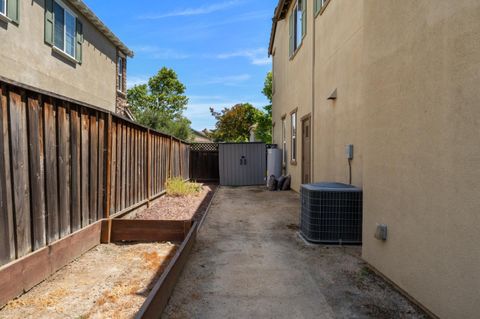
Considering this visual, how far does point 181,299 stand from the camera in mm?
2840

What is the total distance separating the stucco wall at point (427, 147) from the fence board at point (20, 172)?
135 inches

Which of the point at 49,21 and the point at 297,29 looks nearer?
the point at 49,21

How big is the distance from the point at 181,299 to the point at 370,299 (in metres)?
1.68

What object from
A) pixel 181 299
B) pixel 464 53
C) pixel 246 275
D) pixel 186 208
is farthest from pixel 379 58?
pixel 186 208

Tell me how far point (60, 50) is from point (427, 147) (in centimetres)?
907

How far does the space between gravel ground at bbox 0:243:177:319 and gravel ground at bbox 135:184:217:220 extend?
6.48 feet

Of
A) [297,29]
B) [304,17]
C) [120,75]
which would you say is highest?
[297,29]

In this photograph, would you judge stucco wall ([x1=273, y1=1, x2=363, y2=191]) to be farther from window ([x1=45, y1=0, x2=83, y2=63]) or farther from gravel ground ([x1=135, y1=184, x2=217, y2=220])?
window ([x1=45, y1=0, x2=83, y2=63])

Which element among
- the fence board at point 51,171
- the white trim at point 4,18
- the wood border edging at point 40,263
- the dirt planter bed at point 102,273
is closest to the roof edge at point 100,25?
the white trim at point 4,18

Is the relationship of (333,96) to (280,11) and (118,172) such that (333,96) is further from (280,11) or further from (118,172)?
(280,11)

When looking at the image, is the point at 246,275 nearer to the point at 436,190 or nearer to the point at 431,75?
the point at 436,190

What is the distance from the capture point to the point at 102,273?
3439 mm

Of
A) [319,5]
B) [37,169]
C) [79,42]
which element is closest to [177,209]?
[37,169]

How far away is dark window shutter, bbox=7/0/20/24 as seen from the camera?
259 inches
